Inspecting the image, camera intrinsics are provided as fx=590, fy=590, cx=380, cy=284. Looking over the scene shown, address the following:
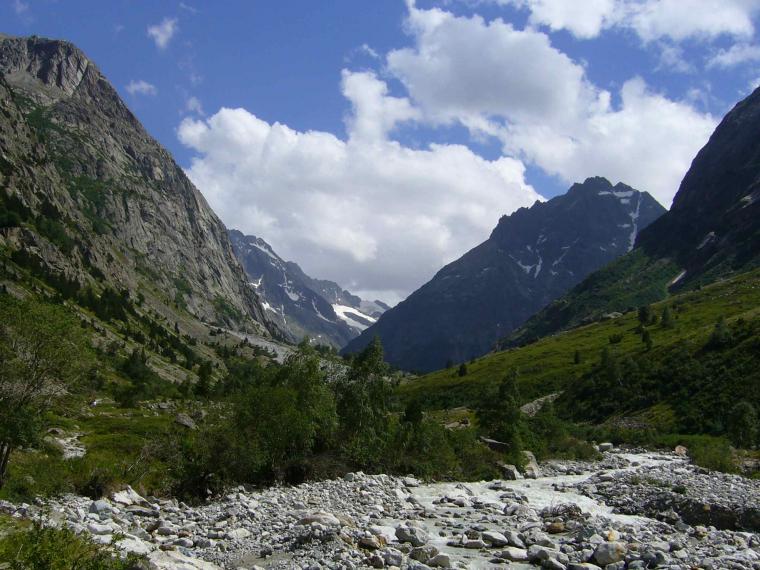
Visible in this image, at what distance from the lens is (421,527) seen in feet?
98.3

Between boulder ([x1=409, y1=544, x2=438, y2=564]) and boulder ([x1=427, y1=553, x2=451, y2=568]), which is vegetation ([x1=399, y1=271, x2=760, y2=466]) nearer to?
boulder ([x1=409, y1=544, x2=438, y2=564])

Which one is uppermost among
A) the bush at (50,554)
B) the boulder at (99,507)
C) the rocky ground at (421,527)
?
the bush at (50,554)

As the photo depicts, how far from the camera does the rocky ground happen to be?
23517mm

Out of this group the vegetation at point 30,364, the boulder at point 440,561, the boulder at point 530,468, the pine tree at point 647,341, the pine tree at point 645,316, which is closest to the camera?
the boulder at point 440,561

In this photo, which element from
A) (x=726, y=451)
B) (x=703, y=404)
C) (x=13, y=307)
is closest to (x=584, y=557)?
(x=13, y=307)

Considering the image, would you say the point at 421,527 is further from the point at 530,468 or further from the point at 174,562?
the point at 530,468

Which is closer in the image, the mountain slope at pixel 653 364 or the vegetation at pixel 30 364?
the vegetation at pixel 30 364

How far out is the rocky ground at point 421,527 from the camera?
23517 millimetres

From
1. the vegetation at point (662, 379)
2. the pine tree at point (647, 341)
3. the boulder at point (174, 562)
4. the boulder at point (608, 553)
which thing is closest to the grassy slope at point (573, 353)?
the vegetation at point (662, 379)

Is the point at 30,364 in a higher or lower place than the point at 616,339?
lower

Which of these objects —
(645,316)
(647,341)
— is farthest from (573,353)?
(647,341)

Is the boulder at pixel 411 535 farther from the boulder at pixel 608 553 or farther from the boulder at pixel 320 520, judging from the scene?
the boulder at pixel 608 553

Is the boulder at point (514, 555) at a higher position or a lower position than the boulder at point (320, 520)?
higher

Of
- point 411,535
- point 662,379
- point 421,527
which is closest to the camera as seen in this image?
point 411,535
